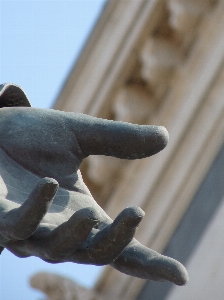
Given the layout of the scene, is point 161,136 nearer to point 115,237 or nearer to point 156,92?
point 115,237

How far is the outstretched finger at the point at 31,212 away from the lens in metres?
1.07

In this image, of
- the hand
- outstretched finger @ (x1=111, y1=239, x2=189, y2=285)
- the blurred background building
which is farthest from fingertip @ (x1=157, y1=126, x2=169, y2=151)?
the blurred background building

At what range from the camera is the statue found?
1.09 metres

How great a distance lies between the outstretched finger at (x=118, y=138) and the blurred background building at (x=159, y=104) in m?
1.87

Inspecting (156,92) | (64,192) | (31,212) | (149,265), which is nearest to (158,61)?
(156,92)

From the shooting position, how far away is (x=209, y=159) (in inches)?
127

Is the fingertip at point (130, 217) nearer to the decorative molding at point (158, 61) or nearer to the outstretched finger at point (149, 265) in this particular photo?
the outstretched finger at point (149, 265)

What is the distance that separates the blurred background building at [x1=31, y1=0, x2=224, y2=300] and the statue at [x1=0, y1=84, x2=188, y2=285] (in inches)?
69.2

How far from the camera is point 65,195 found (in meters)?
1.31

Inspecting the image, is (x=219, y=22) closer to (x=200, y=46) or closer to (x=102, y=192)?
(x=200, y=46)

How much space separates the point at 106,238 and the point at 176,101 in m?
2.14

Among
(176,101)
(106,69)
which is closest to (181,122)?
(176,101)

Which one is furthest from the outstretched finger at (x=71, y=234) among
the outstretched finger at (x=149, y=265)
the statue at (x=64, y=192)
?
the outstretched finger at (x=149, y=265)

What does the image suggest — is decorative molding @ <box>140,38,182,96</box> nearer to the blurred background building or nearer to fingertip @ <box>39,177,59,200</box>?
the blurred background building
